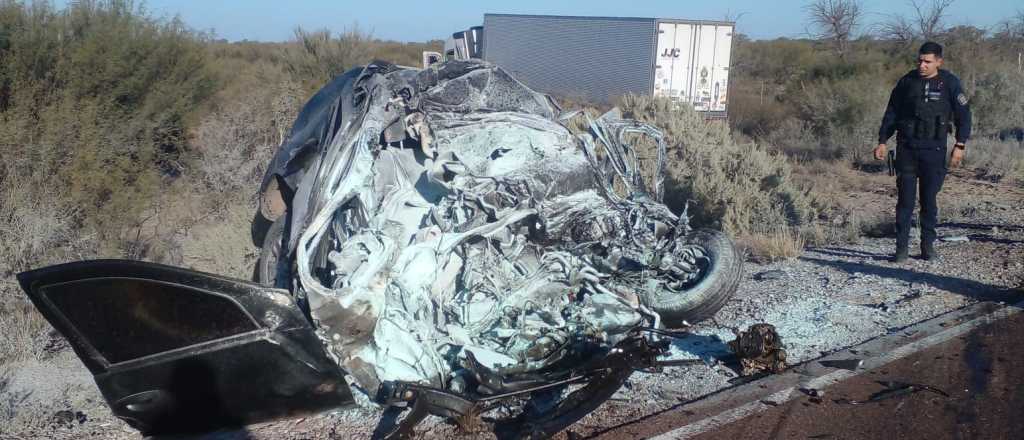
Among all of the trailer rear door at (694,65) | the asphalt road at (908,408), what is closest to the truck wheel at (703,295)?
the asphalt road at (908,408)

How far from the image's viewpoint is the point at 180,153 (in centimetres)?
1227

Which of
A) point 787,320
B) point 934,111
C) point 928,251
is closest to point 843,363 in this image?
point 787,320

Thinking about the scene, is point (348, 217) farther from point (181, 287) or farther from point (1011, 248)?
point (1011, 248)

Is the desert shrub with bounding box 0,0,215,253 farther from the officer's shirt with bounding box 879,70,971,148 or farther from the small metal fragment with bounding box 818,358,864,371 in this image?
the officer's shirt with bounding box 879,70,971,148

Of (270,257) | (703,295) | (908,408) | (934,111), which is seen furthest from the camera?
(934,111)

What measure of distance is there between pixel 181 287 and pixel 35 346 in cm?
250

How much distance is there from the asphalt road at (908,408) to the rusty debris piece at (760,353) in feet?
1.04

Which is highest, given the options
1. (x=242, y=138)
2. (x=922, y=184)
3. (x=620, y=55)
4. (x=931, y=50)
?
(x=620, y=55)

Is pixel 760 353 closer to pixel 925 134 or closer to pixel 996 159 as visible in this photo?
pixel 925 134

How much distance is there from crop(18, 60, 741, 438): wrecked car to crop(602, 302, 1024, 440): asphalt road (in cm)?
57

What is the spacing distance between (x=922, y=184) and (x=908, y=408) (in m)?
3.61

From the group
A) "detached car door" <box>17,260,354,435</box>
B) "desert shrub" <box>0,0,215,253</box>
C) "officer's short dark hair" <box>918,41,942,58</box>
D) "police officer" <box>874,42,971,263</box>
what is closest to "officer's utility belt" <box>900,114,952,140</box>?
"police officer" <box>874,42,971,263</box>

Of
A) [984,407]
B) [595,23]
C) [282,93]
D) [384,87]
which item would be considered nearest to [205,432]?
[384,87]

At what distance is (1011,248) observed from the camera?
747 centimetres
